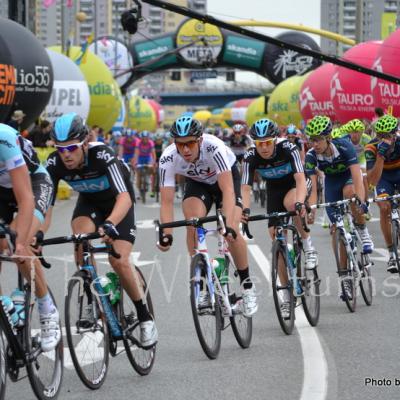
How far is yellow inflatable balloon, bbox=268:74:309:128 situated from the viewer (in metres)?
49.7

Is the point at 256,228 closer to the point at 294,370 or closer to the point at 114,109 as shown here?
the point at 294,370

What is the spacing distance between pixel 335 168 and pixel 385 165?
181 centimetres

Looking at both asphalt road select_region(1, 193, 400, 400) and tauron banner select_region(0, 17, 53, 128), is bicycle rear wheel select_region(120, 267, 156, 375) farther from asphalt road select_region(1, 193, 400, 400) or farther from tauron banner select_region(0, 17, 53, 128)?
tauron banner select_region(0, 17, 53, 128)

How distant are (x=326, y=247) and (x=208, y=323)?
9.22 meters

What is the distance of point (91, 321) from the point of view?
7520mm

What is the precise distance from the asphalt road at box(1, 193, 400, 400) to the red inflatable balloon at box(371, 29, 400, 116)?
1275 centimetres

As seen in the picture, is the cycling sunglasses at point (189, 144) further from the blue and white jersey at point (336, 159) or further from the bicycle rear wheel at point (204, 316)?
the blue and white jersey at point (336, 159)

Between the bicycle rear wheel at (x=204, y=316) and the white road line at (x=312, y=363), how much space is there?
2.24 feet

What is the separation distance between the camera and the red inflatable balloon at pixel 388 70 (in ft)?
83.2

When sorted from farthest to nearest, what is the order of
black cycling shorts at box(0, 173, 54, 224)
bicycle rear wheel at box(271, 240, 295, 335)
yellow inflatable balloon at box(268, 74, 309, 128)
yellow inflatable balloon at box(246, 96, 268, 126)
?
1. yellow inflatable balloon at box(246, 96, 268, 126)
2. yellow inflatable balloon at box(268, 74, 309, 128)
3. bicycle rear wheel at box(271, 240, 295, 335)
4. black cycling shorts at box(0, 173, 54, 224)

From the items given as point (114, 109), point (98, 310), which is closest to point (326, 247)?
point (98, 310)

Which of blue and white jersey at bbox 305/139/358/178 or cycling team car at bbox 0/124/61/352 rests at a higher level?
blue and white jersey at bbox 305/139/358/178

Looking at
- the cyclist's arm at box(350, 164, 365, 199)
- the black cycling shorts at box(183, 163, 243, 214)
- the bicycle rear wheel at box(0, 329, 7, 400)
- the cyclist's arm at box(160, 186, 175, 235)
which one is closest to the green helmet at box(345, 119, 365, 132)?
the cyclist's arm at box(350, 164, 365, 199)

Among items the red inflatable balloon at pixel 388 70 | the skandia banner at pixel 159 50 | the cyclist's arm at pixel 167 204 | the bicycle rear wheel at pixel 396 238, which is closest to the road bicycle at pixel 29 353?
the cyclist's arm at pixel 167 204
